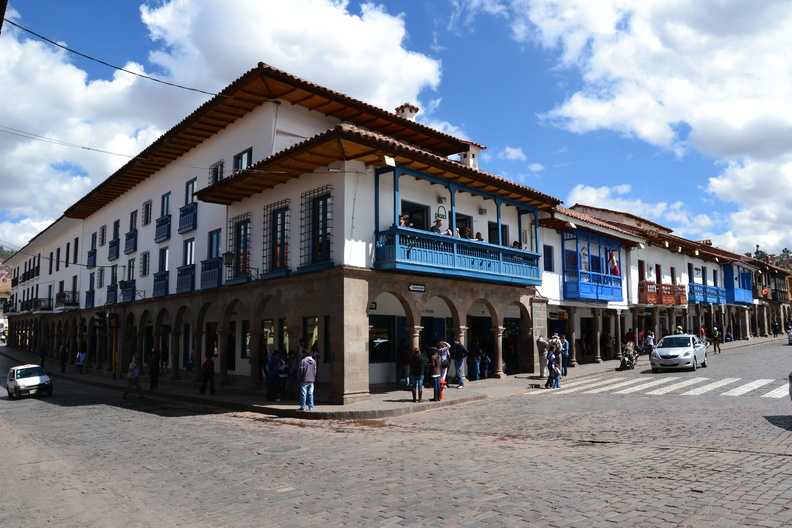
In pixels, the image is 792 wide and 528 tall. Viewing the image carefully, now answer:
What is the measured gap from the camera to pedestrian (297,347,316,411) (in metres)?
15.0

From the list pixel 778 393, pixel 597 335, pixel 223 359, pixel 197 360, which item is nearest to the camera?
pixel 778 393

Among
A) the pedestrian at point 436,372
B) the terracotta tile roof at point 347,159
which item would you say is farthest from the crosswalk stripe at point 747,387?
the terracotta tile roof at point 347,159

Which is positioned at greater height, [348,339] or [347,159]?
[347,159]

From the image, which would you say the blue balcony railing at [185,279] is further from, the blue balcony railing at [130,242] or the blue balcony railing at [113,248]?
the blue balcony railing at [113,248]

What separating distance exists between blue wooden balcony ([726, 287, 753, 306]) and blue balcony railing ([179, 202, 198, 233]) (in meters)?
38.4

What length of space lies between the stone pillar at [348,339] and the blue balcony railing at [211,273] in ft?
24.3

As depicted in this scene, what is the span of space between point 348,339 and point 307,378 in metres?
1.65

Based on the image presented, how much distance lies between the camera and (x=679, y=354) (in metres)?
22.4

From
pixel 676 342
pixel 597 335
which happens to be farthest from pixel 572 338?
pixel 676 342

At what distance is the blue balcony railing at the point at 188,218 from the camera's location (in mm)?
24938

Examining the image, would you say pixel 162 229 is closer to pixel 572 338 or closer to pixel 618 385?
pixel 572 338

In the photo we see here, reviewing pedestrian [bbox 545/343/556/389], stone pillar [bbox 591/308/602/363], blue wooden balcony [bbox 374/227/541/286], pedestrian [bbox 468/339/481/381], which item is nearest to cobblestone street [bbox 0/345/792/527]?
pedestrian [bbox 545/343/556/389]

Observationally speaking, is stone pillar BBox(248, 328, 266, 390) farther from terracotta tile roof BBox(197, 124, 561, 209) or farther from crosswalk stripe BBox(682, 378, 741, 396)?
crosswalk stripe BBox(682, 378, 741, 396)

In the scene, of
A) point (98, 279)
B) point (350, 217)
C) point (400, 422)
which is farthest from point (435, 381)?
point (98, 279)
